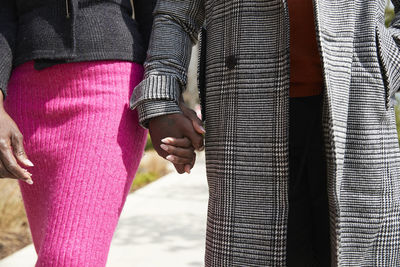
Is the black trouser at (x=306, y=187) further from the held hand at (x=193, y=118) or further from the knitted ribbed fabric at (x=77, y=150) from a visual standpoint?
the knitted ribbed fabric at (x=77, y=150)

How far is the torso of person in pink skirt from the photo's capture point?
1411 millimetres

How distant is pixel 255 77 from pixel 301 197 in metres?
0.41

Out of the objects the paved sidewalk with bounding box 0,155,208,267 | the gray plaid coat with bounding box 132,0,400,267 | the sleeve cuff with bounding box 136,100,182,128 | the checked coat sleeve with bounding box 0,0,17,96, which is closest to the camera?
the gray plaid coat with bounding box 132,0,400,267

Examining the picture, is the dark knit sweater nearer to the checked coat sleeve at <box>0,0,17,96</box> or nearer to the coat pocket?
the checked coat sleeve at <box>0,0,17,96</box>

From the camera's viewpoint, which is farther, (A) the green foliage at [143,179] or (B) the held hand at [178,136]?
(A) the green foliage at [143,179]

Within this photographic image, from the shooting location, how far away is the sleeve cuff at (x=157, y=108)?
4.70ft

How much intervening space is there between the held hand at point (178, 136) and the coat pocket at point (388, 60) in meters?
0.58

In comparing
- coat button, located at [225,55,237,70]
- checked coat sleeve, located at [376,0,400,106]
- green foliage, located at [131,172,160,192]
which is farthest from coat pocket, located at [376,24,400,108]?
green foliage, located at [131,172,160,192]

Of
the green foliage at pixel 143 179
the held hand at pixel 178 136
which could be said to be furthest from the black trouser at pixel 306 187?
the green foliage at pixel 143 179

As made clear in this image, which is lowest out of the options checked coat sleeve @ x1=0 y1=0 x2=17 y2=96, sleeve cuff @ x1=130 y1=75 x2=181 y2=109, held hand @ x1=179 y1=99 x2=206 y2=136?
held hand @ x1=179 y1=99 x2=206 y2=136

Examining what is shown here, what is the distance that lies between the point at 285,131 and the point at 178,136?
13.0 inches

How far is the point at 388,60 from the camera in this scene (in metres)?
1.37

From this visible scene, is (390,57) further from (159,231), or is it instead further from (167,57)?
(159,231)

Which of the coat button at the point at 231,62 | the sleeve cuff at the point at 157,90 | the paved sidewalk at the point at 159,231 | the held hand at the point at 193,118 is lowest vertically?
the paved sidewalk at the point at 159,231
